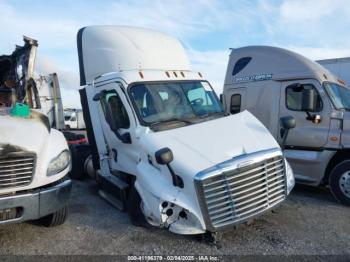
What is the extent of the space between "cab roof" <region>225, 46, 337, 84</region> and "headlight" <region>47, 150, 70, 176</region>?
4.69 metres

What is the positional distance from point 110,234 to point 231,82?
4.90m

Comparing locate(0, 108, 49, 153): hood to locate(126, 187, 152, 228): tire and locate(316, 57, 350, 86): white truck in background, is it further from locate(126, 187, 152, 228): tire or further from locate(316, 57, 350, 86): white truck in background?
locate(316, 57, 350, 86): white truck in background

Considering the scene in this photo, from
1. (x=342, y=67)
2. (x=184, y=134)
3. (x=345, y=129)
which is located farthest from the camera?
(x=342, y=67)

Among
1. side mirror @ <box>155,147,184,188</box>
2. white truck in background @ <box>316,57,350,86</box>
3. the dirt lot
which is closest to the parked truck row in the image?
side mirror @ <box>155,147,184,188</box>

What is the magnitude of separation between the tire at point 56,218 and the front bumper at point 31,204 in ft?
1.39

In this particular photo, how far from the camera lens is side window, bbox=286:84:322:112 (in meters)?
6.80

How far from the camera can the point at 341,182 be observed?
6.18 metres

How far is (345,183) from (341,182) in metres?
0.06

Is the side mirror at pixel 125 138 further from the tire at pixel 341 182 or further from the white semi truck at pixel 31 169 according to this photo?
the tire at pixel 341 182

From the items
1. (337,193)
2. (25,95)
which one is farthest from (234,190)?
(25,95)

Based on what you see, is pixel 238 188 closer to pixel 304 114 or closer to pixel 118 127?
pixel 118 127

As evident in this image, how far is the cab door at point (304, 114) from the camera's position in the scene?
669 centimetres

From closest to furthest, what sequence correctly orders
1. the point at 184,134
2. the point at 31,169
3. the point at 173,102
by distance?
the point at 31,169 → the point at 184,134 → the point at 173,102

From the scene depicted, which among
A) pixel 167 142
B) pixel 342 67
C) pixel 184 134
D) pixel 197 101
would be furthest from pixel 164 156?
pixel 342 67
